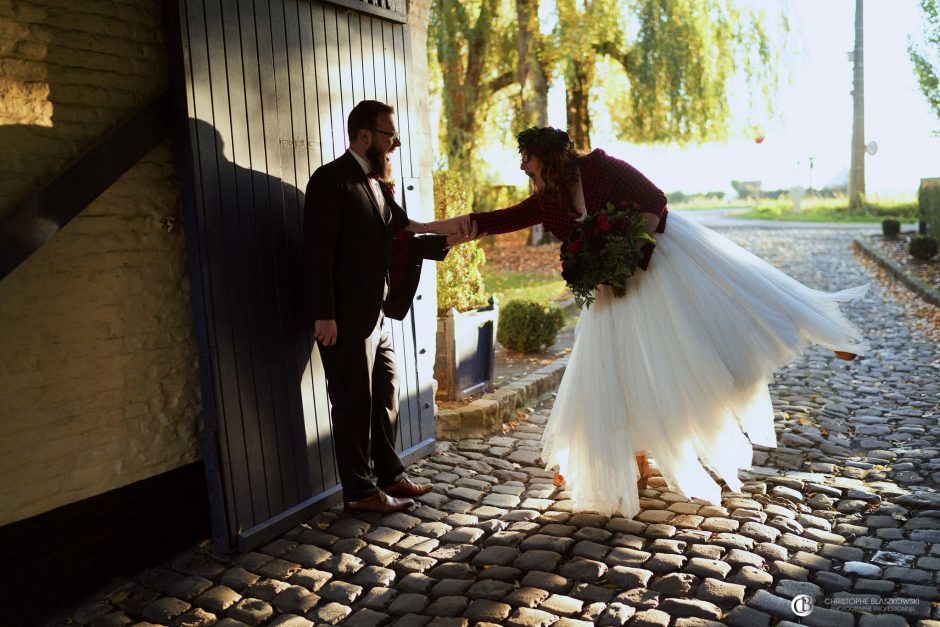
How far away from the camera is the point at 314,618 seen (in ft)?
11.6

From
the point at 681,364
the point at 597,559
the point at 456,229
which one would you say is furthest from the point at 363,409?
the point at 681,364

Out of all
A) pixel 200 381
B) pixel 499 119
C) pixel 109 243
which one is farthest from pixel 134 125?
pixel 499 119

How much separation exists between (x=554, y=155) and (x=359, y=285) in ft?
4.34

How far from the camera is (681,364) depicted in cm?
432

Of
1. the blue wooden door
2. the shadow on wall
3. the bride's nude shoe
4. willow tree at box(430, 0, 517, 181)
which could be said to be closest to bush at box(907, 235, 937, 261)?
willow tree at box(430, 0, 517, 181)

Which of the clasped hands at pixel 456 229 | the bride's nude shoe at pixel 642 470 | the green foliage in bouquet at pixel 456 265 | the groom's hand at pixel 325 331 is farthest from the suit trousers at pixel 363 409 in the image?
the green foliage in bouquet at pixel 456 265

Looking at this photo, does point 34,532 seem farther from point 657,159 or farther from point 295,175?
point 657,159

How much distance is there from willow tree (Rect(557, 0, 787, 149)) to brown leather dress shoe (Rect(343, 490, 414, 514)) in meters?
13.2

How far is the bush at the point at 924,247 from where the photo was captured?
14922 millimetres

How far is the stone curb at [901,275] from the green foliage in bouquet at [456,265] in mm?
7504

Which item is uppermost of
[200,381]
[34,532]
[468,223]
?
[468,223]

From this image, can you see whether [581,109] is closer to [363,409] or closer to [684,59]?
[684,59]

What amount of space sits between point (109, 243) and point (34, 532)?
1.36 metres

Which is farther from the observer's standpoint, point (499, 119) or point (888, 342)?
point (499, 119)
